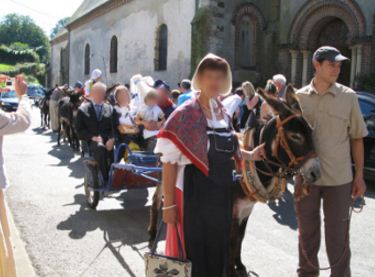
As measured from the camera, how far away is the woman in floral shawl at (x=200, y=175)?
3048mm

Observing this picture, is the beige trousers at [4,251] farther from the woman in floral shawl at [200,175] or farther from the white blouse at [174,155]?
the white blouse at [174,155]

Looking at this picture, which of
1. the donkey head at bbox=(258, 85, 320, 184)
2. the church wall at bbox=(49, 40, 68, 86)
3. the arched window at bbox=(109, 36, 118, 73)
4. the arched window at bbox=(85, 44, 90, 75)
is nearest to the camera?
the donkey head at bbox=(258, 85, 320, 184)

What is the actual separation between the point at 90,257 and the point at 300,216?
8.15ft

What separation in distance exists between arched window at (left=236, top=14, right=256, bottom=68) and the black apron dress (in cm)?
1712

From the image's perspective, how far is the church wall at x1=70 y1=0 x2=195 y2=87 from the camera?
20.3 m

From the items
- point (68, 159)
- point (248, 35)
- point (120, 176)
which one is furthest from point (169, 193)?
point (248, 35)

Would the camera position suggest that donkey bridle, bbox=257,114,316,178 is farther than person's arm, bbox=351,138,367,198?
No

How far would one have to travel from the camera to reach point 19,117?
11.5ft

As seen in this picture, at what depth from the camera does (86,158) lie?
7.21 metres

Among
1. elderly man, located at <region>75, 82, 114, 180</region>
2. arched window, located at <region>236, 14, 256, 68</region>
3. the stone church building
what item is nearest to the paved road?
elderly man, located at <region>75, 82, 114, 180</region>

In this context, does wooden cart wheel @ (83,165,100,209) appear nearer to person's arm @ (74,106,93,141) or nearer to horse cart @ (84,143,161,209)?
horse cart @ (84,143,161,209)

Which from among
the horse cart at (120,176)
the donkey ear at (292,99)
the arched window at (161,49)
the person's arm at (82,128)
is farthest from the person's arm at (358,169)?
the arched window at (161,49)

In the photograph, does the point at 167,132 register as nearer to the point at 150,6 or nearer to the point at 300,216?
the point at 300,216

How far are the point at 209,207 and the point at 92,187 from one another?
405cm
